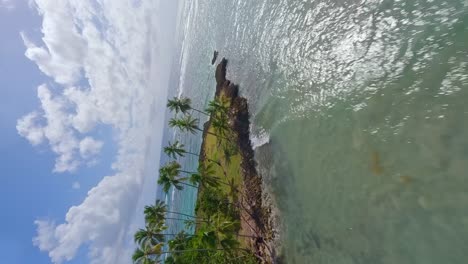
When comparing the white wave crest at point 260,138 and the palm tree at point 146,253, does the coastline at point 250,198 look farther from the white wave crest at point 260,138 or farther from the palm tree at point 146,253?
the palm tree at point 146,253

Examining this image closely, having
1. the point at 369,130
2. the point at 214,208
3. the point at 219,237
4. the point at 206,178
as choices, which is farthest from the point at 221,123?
the point at 369,130

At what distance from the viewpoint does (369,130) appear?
706 inches

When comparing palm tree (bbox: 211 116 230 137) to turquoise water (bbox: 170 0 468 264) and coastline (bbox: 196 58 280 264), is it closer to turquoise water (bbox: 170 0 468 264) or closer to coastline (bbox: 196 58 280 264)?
coastline (bbox: 196 58 280 264)

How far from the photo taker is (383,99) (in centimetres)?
1741

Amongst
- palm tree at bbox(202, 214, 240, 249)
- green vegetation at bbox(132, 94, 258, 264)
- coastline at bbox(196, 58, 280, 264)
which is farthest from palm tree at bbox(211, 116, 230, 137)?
palm tree at bbox(202, 214, 240, 249)

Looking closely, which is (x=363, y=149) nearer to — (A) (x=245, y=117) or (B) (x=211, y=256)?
(A) (x=245, y=117)

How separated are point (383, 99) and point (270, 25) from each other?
1744 centimetres

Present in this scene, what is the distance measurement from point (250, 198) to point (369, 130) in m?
16.3

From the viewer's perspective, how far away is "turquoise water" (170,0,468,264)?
557 inches

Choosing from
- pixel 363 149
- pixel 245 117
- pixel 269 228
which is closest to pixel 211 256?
pixel 269 228

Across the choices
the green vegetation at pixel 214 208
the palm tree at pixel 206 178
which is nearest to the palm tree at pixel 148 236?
the green vegetation at pixel 214 208

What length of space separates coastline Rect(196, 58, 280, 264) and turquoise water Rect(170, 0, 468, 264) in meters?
1.73

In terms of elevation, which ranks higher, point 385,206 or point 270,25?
point 270,25

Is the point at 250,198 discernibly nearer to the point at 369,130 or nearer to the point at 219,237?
the point at 219,237
